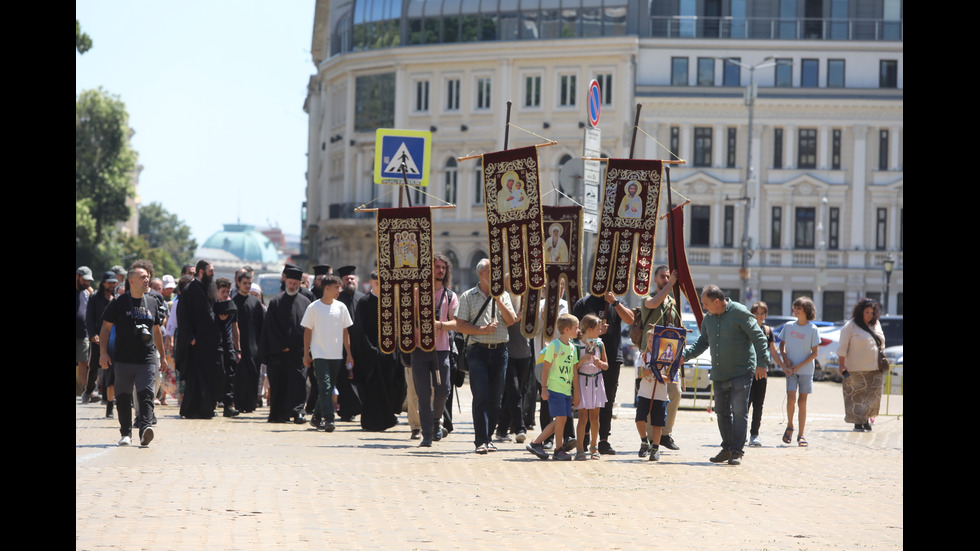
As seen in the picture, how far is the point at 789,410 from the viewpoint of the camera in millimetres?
17453

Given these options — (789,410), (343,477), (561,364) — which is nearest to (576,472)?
(561,364)

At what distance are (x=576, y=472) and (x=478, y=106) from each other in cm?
5358

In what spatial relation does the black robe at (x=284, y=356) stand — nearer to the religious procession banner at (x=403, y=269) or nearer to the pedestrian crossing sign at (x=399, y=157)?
the pedestrian crossing sign at (x=399, y=157)

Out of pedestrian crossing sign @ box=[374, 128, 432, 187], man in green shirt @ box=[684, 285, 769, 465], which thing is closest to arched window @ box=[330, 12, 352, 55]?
pedestrian crossing sign @ box=[374, 128, 432, 187]

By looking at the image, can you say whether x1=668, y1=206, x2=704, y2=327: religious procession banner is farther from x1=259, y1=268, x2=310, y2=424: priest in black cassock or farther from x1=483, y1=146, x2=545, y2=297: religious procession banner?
x1=259, y1=268, x2=310, y2=424: priest in black cassock

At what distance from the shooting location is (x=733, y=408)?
1442 cm

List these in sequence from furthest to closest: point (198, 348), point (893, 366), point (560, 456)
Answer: point (893, 366)
point (198, 348)
point (560, 456)

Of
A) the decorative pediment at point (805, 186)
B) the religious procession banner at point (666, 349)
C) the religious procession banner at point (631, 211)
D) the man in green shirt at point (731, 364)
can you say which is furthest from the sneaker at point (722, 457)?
the decorative pediment at point (805, 186)

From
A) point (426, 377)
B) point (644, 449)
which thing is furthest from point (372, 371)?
point (644, 449)

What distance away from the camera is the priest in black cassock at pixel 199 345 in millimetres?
18734

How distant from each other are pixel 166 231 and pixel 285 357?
146374 millimetres

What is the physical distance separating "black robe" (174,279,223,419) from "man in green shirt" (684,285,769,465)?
6966 mm

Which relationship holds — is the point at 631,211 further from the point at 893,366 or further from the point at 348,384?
the point at 893,366
